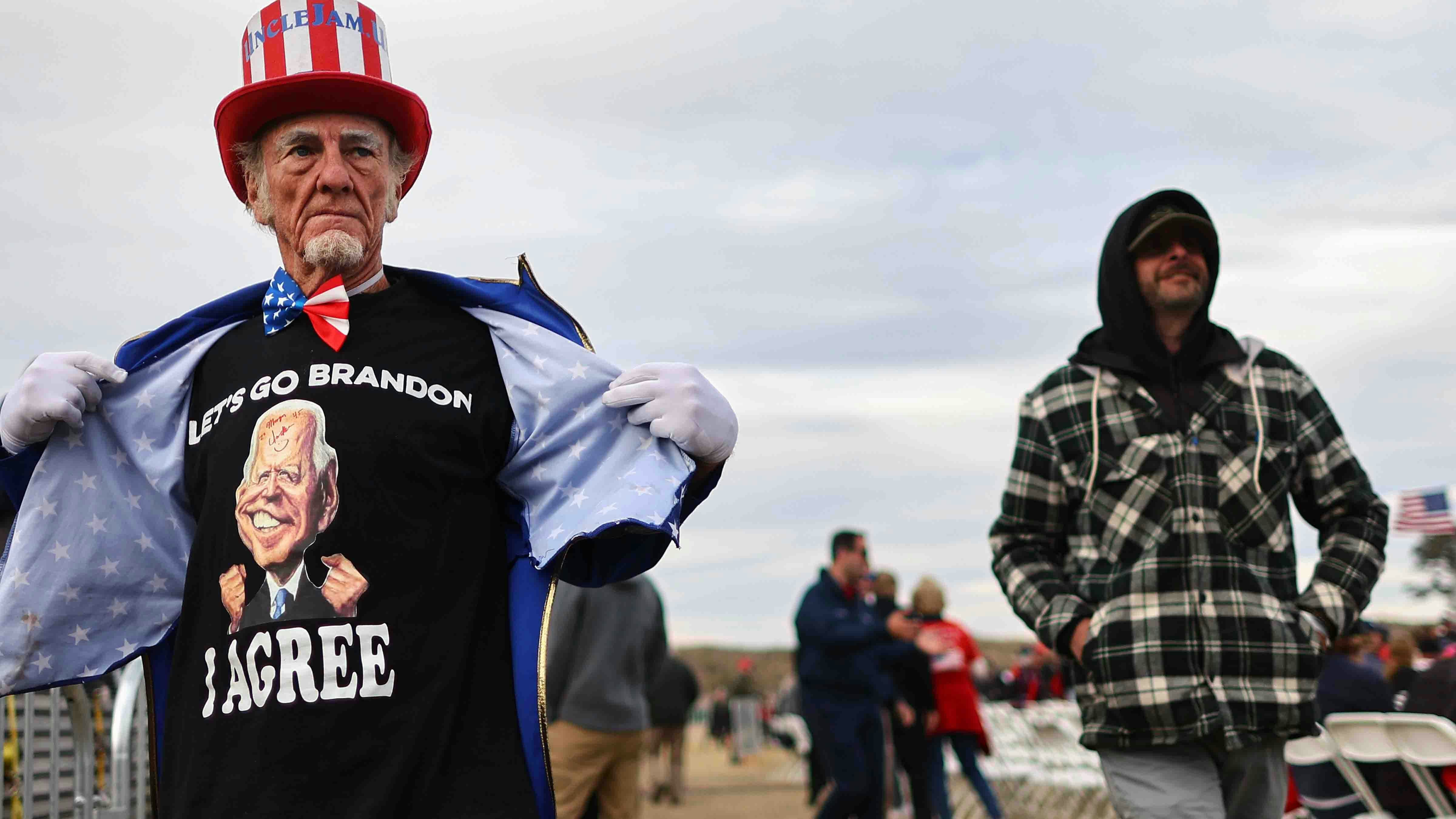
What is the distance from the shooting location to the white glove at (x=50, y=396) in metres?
3.11

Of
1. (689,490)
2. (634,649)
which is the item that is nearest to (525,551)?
(689,490)

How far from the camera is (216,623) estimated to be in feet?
9.55

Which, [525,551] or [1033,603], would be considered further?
[1033,603]

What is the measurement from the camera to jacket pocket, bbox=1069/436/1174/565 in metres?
4.34

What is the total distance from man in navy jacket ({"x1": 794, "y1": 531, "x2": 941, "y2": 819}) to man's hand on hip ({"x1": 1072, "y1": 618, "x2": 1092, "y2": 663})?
5021 mm

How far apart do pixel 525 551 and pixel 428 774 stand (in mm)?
477

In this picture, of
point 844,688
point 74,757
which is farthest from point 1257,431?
point 844,688

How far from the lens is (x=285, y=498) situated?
2914 mm

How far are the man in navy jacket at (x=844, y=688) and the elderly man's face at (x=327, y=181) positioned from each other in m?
6.64

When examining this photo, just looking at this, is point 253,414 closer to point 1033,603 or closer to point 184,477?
point 184,477

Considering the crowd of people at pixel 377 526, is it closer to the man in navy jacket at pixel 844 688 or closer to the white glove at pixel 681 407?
the white glove at pixel 681 407

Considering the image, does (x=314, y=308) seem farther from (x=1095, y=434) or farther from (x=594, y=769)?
(x=594, y=769)

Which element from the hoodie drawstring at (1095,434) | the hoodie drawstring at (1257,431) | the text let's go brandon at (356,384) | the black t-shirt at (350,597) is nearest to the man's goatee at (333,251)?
the black t-shirt at (350,597)

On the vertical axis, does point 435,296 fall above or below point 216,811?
above
